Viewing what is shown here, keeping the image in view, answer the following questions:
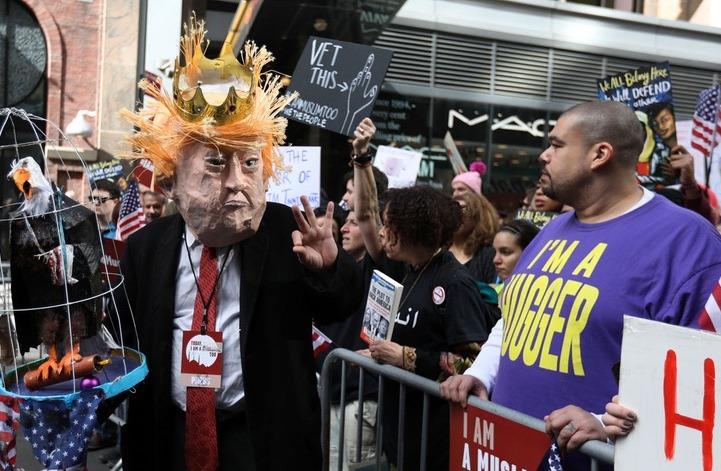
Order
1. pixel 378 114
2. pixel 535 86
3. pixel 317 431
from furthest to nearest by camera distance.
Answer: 1. pixel 535 86
2. pixel 378 114
3. pixel 317 431

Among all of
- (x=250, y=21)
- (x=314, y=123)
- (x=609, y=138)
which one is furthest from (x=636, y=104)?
(x=250, y=21)

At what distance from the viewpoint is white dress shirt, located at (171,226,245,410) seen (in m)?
2.78

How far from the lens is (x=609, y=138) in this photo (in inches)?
105

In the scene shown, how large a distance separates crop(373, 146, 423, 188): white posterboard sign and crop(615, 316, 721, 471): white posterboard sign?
5208 millimetres

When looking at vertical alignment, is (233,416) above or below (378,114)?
below

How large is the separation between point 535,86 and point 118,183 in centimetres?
972

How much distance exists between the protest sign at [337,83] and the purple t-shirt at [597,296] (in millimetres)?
2682

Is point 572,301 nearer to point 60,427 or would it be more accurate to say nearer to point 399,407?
point 399,407

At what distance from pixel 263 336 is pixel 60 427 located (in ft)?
2.33

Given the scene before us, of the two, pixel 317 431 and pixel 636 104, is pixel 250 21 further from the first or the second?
pixel 317 431

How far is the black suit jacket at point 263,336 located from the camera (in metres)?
2.76

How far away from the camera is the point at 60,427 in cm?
243

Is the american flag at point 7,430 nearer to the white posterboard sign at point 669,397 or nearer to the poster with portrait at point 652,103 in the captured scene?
the white posterboard sign at point 669,397

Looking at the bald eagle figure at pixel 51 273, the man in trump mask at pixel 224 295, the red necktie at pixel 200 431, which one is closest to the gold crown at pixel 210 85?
the man in trump mask at pixel 224 295
